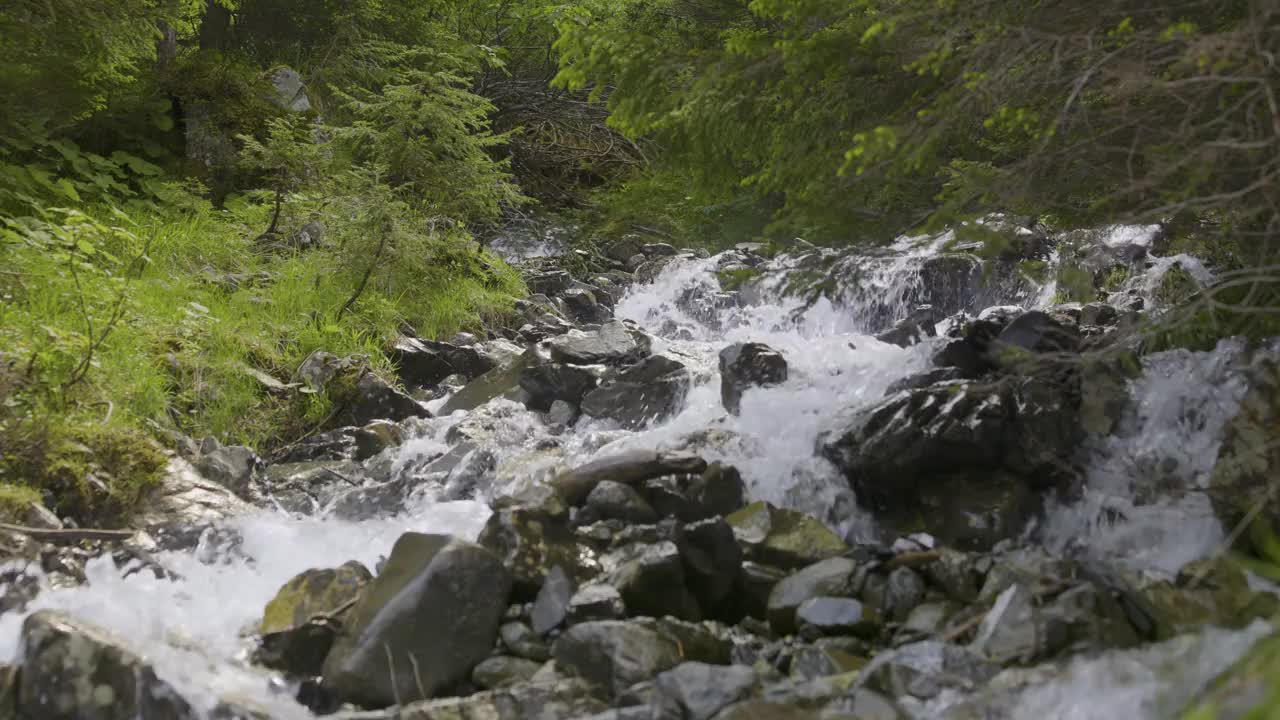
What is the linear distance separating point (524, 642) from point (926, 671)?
164cm

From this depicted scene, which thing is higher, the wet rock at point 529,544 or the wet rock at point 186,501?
the wet rock at point 529,544

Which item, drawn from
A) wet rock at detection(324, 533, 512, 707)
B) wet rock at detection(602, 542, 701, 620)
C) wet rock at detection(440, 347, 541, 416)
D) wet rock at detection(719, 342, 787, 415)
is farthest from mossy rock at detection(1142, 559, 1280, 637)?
wet rock at detection(440, 347, 541, 416)

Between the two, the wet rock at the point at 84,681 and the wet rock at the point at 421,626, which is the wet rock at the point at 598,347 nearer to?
the wet rock at the point at 421,626

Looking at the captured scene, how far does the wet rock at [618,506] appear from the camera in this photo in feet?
16.0

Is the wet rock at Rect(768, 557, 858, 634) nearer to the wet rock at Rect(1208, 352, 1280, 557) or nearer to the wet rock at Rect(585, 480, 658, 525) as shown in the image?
the wet rock at Rect(585, 480, 658, 525)

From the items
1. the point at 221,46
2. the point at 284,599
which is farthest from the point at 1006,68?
the point at 221,46

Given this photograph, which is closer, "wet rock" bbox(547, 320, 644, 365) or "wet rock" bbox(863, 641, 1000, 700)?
"wet rock" bbox(863, 641, 1000, 700)

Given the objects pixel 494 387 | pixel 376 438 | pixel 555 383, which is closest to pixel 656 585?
pixel 376 438

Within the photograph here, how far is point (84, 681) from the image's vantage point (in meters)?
3.34

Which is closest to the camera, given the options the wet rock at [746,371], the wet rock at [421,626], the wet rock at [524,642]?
the wet rock at [421,626]

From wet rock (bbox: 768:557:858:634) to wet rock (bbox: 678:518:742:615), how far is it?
0.75 ft

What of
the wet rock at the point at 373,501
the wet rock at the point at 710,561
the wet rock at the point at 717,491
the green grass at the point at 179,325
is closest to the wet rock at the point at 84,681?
the green grass at the point at 179,325

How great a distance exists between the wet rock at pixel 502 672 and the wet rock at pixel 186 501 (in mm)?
2450

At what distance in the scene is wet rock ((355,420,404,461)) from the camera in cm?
684
